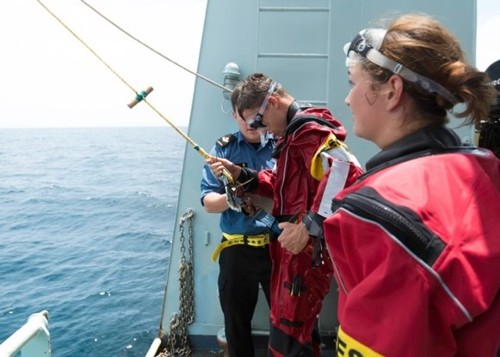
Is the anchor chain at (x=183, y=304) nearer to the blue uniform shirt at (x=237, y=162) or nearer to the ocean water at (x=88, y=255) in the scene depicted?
the blue uniform shirt at (x=237, y=162)

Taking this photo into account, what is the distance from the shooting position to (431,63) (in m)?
0.98

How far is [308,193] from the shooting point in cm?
215

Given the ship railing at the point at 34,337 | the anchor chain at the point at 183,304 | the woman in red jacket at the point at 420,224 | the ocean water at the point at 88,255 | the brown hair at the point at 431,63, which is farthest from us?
the ocean water at the point at 88,255

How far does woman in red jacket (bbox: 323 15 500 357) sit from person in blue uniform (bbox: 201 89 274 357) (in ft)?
5.64

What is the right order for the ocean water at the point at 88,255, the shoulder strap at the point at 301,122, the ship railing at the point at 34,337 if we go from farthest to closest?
1. the ocean water at the point at 88,255
2. the shoulder strap at the point at 301,122
3. the ship railing at the point at 34,337

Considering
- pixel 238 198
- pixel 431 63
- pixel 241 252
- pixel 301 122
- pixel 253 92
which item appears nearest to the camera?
pixel 431 63

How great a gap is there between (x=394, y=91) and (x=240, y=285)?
1.97m

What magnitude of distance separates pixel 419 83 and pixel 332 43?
2452mm

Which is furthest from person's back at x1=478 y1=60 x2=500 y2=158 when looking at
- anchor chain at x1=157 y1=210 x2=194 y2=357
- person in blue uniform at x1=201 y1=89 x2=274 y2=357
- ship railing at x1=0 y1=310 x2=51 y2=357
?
anchor chain at x1=157 y1=210 x2=194 y2=357

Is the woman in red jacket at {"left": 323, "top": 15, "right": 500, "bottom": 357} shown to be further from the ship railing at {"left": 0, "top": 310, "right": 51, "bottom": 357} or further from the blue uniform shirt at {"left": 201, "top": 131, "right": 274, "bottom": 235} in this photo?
the blue uniform shirt at {"left": 201, "top": 131, "right": 274, "bottom": 235}

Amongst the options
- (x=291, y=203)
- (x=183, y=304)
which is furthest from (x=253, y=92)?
(x=183, y=304)

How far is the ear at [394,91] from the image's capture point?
985 mm

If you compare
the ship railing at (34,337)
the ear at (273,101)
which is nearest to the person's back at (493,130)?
the ear at (273,101)

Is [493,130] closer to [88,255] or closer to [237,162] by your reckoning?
[237,162]
